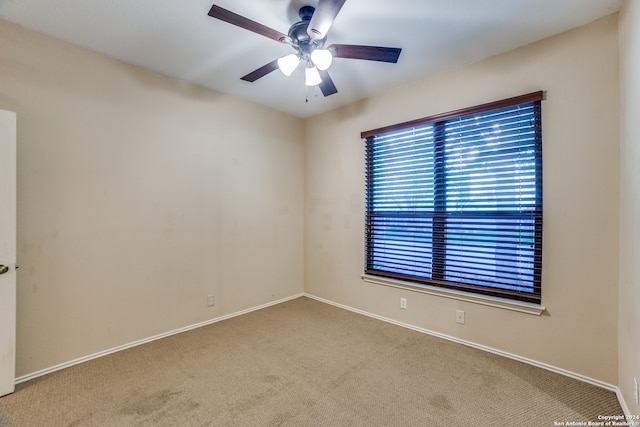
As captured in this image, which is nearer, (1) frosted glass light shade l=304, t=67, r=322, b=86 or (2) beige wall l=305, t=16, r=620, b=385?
(2) beige wall l=305, t=16, r=620, b=385

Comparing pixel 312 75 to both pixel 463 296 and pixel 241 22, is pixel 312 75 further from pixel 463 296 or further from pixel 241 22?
pixel 463 296

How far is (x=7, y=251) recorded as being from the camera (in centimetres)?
195

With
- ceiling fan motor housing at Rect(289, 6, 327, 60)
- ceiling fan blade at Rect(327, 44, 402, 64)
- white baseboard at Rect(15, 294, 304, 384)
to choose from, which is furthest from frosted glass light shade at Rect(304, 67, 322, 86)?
white baseboard at Rect(15, 294, 304, 384)

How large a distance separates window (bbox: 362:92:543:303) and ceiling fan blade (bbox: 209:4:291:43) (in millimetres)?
1756

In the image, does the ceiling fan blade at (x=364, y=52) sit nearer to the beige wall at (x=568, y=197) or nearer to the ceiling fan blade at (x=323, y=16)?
the ceiling fan blade at (x=323, y=16)

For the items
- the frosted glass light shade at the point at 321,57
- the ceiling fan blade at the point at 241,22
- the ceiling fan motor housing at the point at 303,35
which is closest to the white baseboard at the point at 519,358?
the frosted glass light shade at the point at 321,57

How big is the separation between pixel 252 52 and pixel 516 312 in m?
3.17

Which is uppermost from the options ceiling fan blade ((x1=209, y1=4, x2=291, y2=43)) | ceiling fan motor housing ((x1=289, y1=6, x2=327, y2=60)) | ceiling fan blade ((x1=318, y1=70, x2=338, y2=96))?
ceiling fan motor housing ((x1=289, y1=6, x2=327, y2=60))

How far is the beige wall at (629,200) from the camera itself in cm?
161

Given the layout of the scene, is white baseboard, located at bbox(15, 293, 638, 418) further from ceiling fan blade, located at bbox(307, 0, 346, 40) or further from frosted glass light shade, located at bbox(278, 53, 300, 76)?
ceiling fan blade, located at bbox(307, 0, 346, 40)

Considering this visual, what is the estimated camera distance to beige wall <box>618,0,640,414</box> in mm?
1612

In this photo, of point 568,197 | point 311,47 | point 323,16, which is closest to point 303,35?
point 311,47

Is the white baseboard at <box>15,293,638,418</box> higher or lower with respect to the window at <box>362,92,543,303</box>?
lower

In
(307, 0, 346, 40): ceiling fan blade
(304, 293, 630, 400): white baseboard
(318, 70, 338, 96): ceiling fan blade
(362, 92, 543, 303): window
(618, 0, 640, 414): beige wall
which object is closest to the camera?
(307, 0, 346, 40): ceiling fan blade
